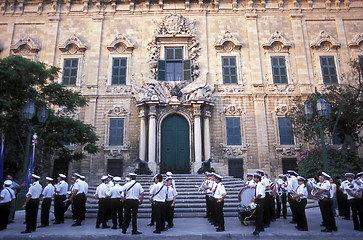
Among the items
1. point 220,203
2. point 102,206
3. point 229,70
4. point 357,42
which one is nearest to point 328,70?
point 357,42

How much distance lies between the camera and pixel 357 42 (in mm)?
20156

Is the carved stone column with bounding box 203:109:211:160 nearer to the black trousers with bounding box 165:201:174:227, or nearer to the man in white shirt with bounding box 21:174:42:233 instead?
the black trousers with bounding box 165:201:174:227

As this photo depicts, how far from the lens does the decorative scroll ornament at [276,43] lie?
20312mm

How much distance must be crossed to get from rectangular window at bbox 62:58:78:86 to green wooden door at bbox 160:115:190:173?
23.5 feet

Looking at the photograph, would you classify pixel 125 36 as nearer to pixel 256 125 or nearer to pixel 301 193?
pixel 256 125

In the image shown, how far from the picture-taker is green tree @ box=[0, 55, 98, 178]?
12.7 meters

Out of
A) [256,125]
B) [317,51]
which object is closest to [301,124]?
[256,125]

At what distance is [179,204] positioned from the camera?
1225 cm

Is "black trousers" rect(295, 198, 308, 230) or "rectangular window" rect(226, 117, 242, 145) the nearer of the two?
"black trousers" rect(295, 198, 308, 230)

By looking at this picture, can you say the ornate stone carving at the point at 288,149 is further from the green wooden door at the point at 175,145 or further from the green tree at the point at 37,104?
the green tree at the point at 37,104

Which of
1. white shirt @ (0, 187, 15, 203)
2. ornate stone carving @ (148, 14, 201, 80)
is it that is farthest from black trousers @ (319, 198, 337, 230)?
ornate stone carving @ (148, 14, 201, 80)

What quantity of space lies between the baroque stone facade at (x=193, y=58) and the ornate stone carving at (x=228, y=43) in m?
0.07

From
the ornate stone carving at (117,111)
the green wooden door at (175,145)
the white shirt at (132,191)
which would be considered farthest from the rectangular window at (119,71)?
the white shirt at (132,191)

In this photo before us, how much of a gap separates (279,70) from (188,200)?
12.1 meters
